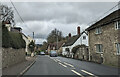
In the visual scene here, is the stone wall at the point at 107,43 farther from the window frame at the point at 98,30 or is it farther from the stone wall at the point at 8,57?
the stone wall at the point at 8,57

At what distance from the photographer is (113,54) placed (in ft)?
60.4

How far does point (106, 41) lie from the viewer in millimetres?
20078

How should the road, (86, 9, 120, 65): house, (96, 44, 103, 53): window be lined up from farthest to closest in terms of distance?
(96, 44, 103, 53): window
(86, 9, 120, 65): house
the road

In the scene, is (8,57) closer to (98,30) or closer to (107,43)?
(107,43)

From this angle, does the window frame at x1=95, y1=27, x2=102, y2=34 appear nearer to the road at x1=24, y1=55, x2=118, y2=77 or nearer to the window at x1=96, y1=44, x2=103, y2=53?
the window at x1=96, y1=44, x2=103, y2=53

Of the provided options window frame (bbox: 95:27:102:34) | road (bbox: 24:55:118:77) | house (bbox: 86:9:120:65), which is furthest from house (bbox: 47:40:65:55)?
road (bbox: 24:55:118:77)

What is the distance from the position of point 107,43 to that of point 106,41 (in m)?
0.38

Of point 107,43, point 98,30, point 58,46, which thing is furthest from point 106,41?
point 58,46

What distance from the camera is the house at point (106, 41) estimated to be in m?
17.9

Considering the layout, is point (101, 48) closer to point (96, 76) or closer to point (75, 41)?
point (96, 76)

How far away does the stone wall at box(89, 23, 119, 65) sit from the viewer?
18.2 meters

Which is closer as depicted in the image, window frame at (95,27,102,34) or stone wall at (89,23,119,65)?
stone wall at (89,23,119,65)

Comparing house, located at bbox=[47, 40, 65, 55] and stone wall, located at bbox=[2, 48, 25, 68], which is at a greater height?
house, located at bbox=[47, 40, 65, 55]

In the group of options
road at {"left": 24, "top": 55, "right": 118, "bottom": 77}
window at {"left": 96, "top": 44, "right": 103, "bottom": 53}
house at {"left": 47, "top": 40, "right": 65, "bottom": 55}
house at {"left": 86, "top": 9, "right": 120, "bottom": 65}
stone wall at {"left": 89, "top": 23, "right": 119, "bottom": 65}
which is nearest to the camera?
road at {"left": 24, "top": 55, "right": 118, "bottom": 77}
